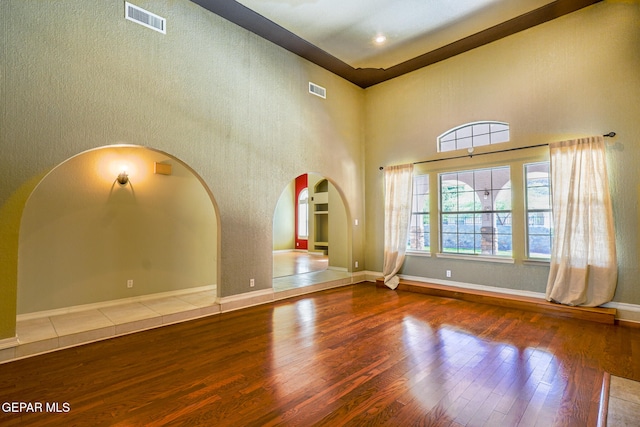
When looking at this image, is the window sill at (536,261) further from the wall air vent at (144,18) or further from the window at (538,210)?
the wall air vent at (144,18)

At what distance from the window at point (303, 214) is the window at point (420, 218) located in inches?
268

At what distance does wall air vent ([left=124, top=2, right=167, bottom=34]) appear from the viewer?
12.6 feet

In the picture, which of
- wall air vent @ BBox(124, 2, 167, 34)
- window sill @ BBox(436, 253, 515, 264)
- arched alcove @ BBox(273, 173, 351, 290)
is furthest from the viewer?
arched alcove @ BBox(273, 173, 351, 290)

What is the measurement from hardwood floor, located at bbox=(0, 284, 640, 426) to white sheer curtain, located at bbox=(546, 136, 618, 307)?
0.53m

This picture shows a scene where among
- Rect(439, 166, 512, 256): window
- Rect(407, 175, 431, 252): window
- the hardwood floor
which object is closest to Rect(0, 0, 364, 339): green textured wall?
the hardwood floor

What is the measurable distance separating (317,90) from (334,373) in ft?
17.4

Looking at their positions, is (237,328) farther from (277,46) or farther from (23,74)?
(277,46)

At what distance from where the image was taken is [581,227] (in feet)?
14.5

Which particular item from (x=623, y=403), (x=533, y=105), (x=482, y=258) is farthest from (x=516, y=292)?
(x=533, y=105)

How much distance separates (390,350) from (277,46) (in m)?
5.25

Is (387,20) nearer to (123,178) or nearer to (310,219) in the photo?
(123,178)

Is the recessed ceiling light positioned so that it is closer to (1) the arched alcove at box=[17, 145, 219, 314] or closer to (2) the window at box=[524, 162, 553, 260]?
(2) the window at box=[524, 162, 553, 260]

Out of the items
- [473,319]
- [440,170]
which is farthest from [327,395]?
[440,170]

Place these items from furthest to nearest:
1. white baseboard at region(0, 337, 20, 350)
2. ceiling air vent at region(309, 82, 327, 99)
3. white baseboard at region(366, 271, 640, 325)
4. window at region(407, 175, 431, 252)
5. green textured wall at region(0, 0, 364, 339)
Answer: window at region(407, 175, 431, 252)
ceiling air vent at region(309, 82, 327, 99)
white baseboard at region(366, 271, 640, 325)
green textured wall at region(0, 0, 364, 339)
white baseboard at region(0, 337, 20, 350)
